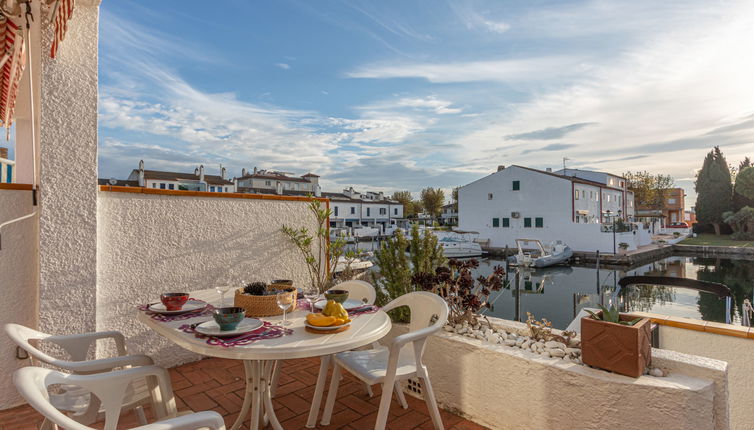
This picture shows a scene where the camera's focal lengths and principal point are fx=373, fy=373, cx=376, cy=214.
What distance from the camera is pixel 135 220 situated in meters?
3.20

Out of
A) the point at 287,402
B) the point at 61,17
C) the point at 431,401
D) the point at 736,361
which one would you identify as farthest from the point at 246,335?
the point at 736,361

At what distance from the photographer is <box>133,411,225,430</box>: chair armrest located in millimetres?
1088

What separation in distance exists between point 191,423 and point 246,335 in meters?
0.59

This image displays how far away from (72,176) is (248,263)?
167cm

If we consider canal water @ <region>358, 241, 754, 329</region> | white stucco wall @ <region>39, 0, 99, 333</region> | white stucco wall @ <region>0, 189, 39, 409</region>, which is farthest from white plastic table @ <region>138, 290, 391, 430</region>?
canal water @ <region>358, 241, 754, 329</region>

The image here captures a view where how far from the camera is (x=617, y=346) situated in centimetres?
196

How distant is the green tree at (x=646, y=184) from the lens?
3716 centimetres

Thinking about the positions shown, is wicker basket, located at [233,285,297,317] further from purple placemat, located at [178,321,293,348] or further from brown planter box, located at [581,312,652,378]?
brown planter box, located at [581,312,652,378]

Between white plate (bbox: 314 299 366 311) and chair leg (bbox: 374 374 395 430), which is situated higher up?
white plate (bbox: 314 299 366 311)

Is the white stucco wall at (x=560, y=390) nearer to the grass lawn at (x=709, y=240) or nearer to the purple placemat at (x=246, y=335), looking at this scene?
the purple placemat at (x=246, y=335)

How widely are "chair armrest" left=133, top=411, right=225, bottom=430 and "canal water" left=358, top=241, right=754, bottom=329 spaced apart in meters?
7.47

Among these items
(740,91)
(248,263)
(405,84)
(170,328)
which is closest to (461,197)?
(405,84)

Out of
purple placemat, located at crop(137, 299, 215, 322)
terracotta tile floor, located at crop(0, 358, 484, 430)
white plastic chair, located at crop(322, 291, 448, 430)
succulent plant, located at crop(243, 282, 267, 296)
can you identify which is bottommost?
terracotta tile floor, located at crop(0, 358, 484, 430)

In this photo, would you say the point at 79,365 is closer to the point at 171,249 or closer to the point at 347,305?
the point at 347,305
